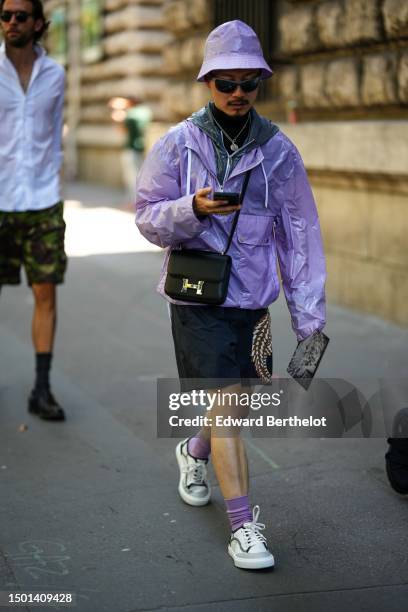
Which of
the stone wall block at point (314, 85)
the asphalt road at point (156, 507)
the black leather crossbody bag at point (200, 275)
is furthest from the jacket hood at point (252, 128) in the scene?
the stone wall block at point (314, 85)

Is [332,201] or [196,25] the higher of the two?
[196,25]

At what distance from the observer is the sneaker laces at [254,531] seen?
3639 millimetres

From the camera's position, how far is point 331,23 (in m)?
7.87

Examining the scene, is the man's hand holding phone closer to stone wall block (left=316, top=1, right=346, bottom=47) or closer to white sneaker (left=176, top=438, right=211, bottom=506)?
white sneaker (left=176, top=438, right=211, bottom=506)

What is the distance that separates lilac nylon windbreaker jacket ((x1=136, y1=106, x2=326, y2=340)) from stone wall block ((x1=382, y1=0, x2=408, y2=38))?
137 inches

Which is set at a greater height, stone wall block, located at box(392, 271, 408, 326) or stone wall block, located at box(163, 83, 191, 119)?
stone wall block, located at box(163, 83, 191, 119)

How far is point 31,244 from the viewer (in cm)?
547

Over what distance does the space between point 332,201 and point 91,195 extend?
1045 cm

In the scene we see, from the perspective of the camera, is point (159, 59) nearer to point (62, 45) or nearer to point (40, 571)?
point (62, 45)

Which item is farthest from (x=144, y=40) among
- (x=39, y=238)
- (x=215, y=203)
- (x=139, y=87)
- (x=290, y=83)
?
(x=215, y=203)

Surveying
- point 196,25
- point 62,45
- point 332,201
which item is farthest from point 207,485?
point 62,45

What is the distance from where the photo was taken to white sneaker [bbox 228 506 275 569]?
3.58 m

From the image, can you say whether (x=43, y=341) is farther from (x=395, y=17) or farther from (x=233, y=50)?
(x=395, y=17)

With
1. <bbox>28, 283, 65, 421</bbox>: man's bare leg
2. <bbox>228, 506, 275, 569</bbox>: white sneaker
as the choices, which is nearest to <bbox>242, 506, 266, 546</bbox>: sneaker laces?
<bbox>228, 506, 275, 569</bbox>: white sneaker
